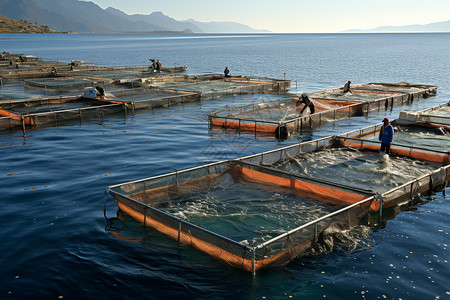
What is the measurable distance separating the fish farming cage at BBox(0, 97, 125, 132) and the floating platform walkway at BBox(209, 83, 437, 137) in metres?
9.72

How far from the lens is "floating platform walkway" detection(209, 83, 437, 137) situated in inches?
1092

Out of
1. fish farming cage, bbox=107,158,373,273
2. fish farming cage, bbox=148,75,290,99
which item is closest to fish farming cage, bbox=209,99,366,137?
fish farming cage, bbox=107,158,373,273

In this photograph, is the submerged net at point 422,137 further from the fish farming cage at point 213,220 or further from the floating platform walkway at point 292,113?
the fish farming cage at point 213,220

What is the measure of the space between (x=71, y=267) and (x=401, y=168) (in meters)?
14.6

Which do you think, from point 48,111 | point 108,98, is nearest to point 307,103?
point 108,98

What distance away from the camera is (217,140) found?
1051 inches

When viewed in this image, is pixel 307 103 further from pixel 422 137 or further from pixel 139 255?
pixel 139 255

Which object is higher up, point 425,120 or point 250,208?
point 425,120

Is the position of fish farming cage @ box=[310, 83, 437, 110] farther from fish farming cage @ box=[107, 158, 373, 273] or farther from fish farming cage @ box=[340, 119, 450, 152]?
fish farming cage @ box=[107, 158, 373, 273]

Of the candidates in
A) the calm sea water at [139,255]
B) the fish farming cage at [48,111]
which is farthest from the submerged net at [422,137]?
the fish farming cage at [48,111]

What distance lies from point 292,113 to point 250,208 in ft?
59.3

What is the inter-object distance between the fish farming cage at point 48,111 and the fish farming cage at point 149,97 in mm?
1367

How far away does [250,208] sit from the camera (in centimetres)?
1465

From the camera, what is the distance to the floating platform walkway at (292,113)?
91.0 ft
